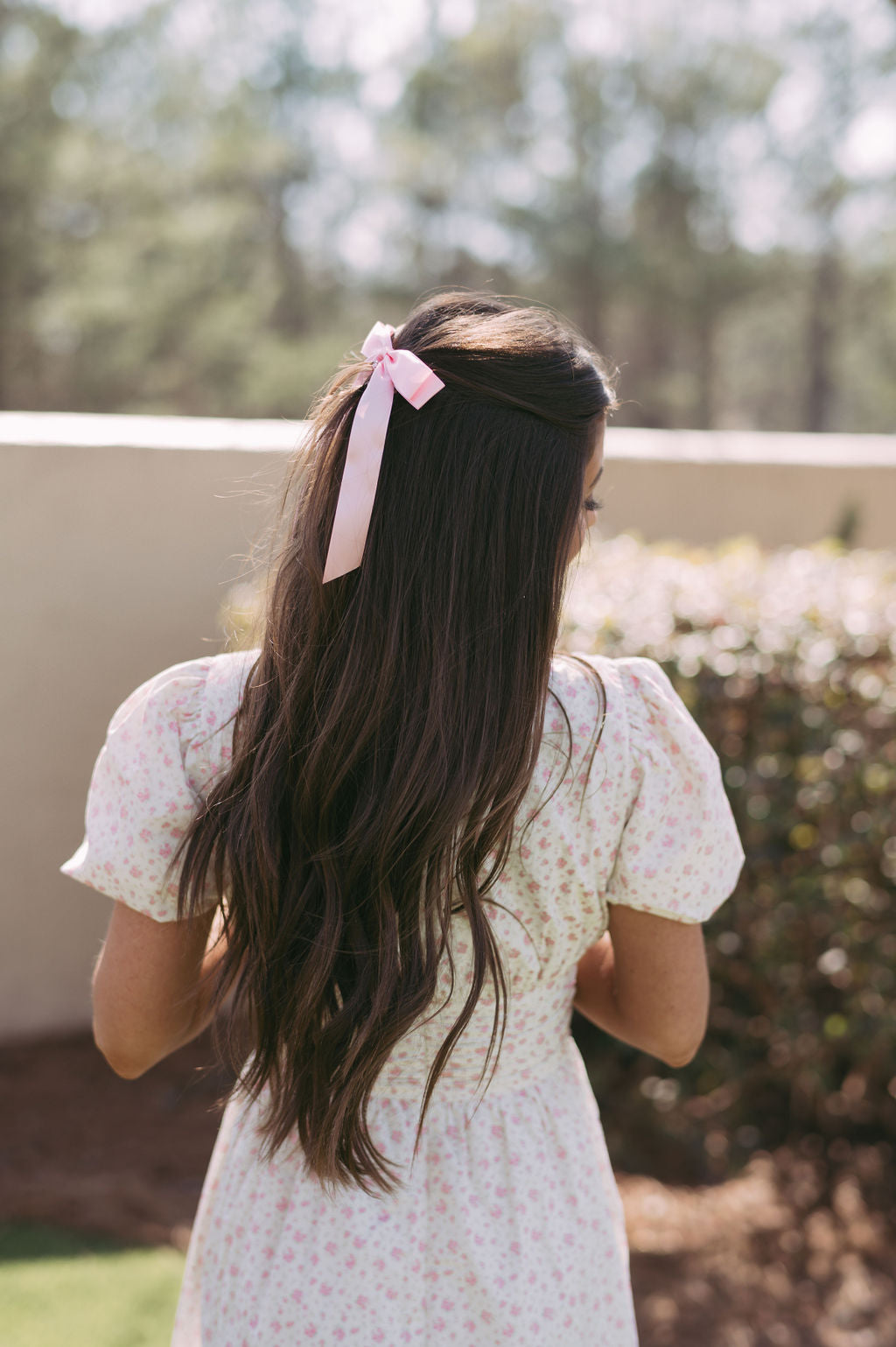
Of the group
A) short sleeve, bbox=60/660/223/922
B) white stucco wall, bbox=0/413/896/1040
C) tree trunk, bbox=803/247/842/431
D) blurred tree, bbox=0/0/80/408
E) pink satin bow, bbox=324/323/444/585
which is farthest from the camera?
tree trunk, bbox=803/247/842/431

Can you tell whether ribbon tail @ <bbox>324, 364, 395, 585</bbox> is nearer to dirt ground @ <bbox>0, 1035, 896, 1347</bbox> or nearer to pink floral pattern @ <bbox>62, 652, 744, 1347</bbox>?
pink floral pattern @ <bbox>62, 652, 744, 1347</bbox>

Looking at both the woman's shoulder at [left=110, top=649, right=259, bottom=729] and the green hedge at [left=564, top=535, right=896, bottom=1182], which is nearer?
the woman's shoulder at [left=110, top=649, right=259, bottom=729]

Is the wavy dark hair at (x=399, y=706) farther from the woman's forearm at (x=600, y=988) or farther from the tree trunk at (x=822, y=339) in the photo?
the tree trunk at (x=822, y=339)

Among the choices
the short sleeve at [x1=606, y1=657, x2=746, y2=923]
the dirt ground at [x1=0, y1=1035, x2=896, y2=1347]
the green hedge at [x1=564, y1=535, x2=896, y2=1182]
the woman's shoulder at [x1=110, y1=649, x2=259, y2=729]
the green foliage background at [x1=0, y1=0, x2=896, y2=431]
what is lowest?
the dirt ground at [x1=0, y1=1035, x2=896, y2=1347]

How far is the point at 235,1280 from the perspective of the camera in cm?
122

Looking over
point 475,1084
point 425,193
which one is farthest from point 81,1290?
point 425,193

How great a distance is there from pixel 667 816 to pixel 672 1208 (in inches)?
82.3

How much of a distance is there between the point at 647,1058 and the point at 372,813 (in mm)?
2188

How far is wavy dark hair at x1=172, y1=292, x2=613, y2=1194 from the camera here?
1.04m

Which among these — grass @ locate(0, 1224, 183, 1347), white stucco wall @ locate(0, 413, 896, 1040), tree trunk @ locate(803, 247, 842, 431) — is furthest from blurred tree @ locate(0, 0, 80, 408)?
grass @ locate(0, 1224, 183, 1347)

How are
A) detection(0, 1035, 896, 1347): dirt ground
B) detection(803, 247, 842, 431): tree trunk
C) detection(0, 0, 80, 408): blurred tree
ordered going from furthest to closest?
detection(803, 247, 842, 431): tree trunk, detection(0, 0, 80, 408): blurred tree, detection(0, 1035, 896, 1347): dirt ground

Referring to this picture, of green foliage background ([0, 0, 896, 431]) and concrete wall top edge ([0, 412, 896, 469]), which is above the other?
green foliage background ([0, 0, 896, 431])

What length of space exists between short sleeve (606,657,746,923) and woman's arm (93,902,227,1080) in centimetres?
45

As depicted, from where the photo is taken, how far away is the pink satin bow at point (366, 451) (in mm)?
1015
